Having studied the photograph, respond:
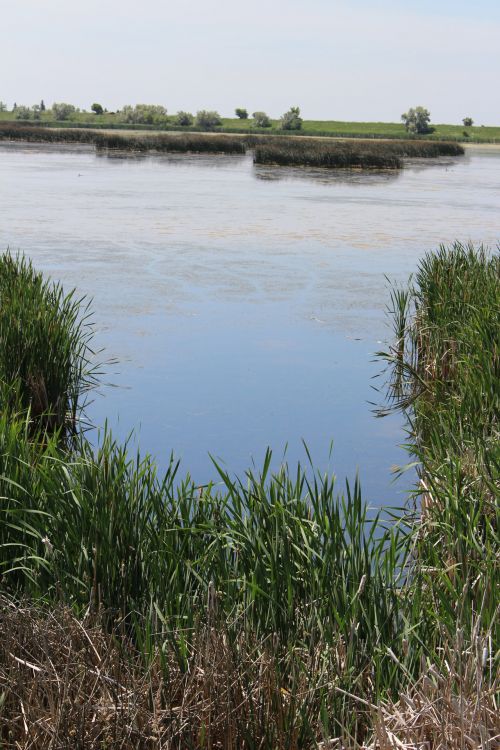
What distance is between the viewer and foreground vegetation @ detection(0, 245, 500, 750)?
239cm

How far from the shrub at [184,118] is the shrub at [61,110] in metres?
13.6

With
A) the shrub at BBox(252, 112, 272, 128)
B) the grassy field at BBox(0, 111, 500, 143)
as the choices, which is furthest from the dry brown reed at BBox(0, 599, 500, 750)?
the shrub at BBox(252, 112, 272, 128)

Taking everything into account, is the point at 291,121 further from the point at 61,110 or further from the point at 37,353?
the point at 37,353

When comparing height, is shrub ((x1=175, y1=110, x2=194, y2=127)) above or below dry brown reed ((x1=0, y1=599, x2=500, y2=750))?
above

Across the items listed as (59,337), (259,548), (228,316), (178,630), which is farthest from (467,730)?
(228,316)

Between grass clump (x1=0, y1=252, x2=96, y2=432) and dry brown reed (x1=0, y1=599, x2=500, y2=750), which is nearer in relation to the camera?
dry brown reed (x1=0, y1=599, x2=500, y2=750)

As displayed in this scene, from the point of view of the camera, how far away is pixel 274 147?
121 feet

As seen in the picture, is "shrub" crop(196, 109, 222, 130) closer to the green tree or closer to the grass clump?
the green tree

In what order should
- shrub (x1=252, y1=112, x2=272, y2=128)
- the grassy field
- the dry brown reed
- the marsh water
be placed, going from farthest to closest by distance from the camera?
shrub (x1=252, y1=112, x2=272, y2=128), the grassy field, the marsh water, the dry brown reed

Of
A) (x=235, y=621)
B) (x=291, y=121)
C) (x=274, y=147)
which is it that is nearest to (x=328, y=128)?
(x=291, y=121)

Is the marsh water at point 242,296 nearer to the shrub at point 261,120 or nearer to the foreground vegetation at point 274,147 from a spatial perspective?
the foreground vegetation at point 274,147

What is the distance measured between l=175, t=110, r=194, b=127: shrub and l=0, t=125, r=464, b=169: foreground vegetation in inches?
983

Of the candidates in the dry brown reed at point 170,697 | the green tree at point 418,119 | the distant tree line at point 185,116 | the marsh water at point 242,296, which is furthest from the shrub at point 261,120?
the dry brown reed at point 170,697

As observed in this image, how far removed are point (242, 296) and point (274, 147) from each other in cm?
2695
